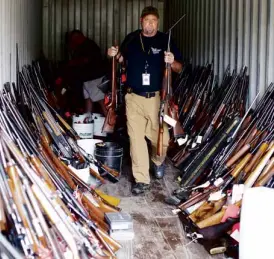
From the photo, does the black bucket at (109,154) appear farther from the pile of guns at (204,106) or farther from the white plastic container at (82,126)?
the white plastic container at (82,126)

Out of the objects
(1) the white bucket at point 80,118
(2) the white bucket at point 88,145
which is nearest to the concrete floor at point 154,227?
(2) the white bucket at point 88,145

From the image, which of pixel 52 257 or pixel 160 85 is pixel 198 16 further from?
pixel 52 257

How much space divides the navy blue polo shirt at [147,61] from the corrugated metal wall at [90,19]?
5905mm

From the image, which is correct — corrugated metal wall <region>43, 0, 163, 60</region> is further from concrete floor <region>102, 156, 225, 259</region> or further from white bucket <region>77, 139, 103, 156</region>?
concrete floor <region>102, 156, 225, 259</region>

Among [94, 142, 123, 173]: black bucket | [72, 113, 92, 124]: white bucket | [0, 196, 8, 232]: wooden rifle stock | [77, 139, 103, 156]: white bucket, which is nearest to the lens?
[0, 196, 8, 232]: wooden rifle stock

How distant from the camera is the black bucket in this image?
629 cm

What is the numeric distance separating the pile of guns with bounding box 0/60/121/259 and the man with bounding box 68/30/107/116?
2.86 m

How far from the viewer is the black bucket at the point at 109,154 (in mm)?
6293

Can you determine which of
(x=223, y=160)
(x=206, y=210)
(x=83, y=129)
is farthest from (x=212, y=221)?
(x=83, y=129)

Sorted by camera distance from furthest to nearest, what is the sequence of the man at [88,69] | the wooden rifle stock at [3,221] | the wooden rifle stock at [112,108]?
1. the man at [88,69]
2. the wooden rifle stock at [112,108]
3. the wooden rifle stock at [3,221]

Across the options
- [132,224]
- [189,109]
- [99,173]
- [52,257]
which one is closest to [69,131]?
[99,173]

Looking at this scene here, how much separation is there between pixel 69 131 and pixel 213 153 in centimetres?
221

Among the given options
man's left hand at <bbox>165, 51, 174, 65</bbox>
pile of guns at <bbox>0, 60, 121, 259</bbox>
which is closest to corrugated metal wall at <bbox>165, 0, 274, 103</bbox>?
man's left hand at <bbox>165, 51, 174, 65</bbox>

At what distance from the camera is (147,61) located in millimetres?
5898
